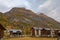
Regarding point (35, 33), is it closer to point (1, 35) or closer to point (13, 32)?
point (13, 32)

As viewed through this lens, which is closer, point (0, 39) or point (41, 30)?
point (0, 39)

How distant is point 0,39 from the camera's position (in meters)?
61.5

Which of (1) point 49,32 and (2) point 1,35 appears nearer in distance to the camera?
(2) point 1,35

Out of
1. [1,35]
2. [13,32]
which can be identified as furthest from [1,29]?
[13,32]

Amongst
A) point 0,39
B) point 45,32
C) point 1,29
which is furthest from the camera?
point 45,32

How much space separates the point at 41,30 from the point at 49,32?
154 inches

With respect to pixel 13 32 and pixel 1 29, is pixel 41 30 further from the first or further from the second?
pixel 1 29

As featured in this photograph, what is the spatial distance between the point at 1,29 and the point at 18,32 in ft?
111

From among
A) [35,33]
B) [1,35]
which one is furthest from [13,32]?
[1,35]

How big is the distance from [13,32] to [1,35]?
32914mm

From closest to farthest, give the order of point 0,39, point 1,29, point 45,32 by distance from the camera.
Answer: point 0,39 < point 1,29 < point 45,32

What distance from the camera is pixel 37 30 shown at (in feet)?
327

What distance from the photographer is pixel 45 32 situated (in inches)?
3777

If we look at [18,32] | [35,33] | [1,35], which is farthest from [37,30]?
[1,35]
